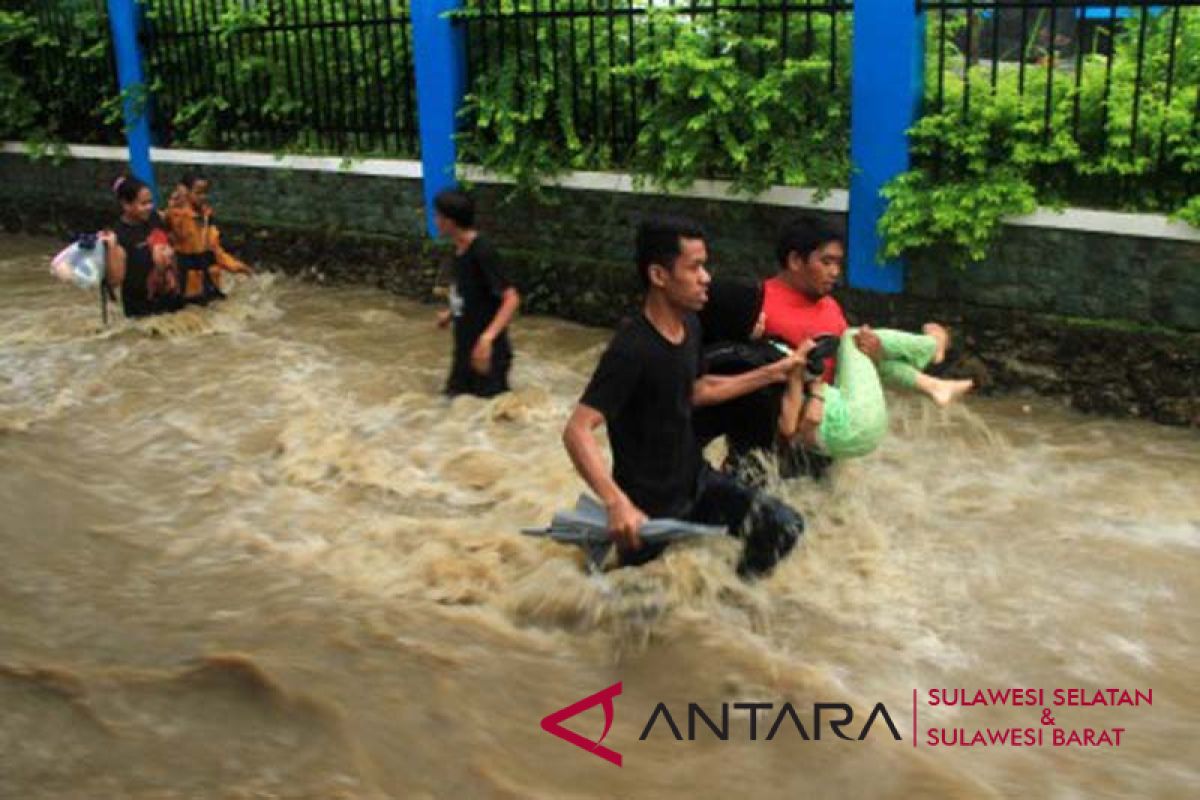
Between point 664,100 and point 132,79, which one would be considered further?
point 132,79

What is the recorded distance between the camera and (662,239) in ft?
12.3

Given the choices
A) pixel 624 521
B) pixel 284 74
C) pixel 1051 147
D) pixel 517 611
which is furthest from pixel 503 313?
pixel 284 74

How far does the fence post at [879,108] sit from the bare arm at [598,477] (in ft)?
13.5

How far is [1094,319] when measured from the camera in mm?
6809

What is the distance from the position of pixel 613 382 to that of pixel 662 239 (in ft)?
1.55

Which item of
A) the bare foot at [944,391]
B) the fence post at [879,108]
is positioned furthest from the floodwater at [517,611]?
the fence post at [879,108]

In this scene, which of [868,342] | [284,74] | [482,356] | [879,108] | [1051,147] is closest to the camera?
[868,342]

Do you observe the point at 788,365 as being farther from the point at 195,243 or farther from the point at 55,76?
the point at 55,76

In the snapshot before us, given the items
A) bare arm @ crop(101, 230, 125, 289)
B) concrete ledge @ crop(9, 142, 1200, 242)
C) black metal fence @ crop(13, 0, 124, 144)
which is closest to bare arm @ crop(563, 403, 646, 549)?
concrete ledge @ crop(9, 142, 1200, 242)

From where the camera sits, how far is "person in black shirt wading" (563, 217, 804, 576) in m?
3.75

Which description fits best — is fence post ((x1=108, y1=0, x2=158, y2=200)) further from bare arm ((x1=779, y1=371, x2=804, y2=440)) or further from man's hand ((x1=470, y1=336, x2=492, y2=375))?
bare arm ((x1=779, y1=371, x2=804, y2=440))

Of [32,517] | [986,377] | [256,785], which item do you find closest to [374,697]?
[256,785]

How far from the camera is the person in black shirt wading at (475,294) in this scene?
21.0 feet

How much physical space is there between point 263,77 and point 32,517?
6.51 metres
